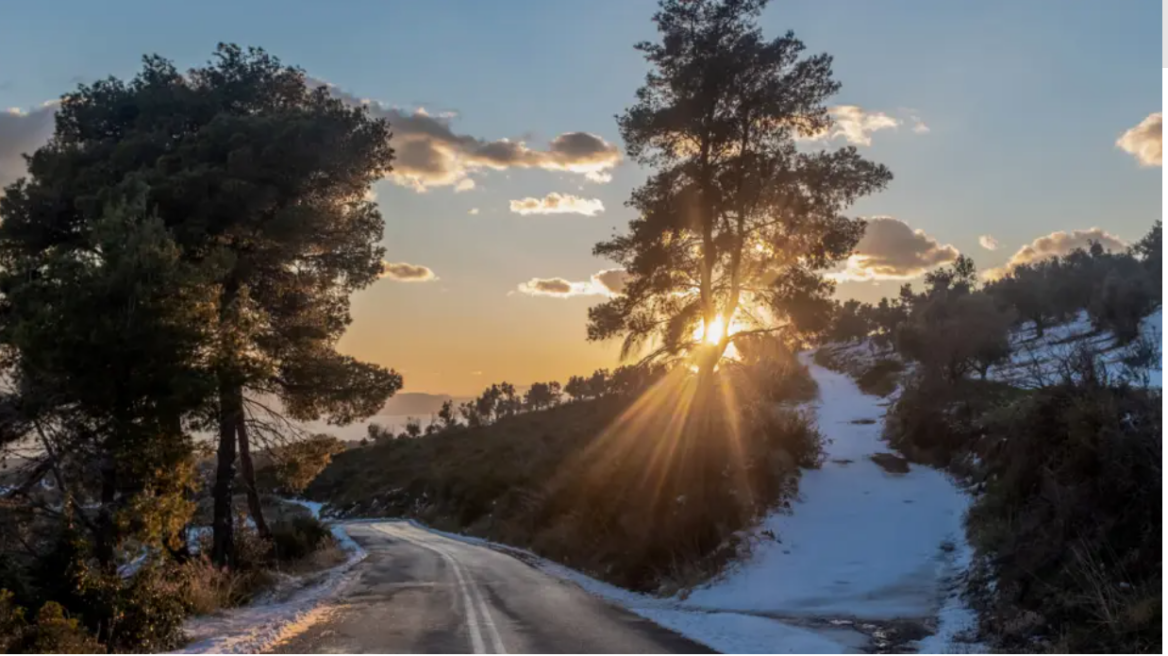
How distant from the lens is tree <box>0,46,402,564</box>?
17.2 m

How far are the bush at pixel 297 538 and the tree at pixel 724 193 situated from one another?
1226 centimetres

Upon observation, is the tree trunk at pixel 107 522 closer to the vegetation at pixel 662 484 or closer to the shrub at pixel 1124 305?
the vegetation at pixel 662 484

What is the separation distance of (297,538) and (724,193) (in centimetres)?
1775

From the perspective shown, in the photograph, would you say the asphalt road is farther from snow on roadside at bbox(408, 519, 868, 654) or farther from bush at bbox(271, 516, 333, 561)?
bush at bbox(271, 516, 333, 561)

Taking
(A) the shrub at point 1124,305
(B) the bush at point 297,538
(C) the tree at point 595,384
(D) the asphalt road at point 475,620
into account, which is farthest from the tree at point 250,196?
(C) the tree at point 595,384

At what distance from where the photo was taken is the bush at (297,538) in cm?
2525

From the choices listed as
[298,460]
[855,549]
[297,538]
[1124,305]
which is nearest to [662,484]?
[855,549]

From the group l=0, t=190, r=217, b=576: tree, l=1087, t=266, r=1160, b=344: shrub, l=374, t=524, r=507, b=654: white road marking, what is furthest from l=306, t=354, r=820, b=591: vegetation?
l=1087, t=266, r=1160, b=344: shrub

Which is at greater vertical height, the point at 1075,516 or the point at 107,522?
the point at 107,522

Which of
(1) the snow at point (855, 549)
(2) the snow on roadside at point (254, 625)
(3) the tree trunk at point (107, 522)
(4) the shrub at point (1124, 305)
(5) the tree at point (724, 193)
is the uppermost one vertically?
(5) the tree at point (724, 193)

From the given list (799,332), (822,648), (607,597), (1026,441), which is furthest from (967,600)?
(799,332)

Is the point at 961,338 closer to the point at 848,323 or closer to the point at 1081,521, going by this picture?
the point at 848,323

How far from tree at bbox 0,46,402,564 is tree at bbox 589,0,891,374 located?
23.1 ft

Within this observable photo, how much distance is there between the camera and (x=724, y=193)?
21.4 metres
